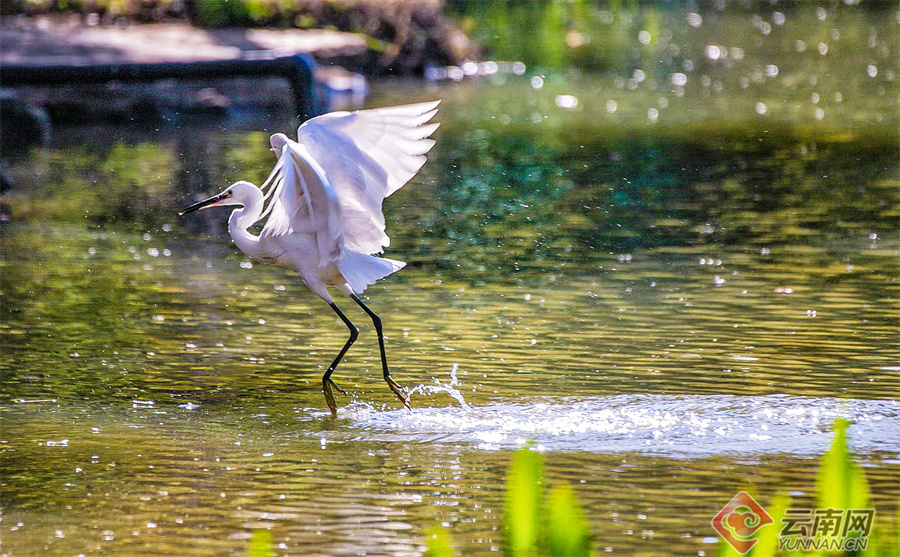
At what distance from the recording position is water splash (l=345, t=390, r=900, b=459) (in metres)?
5.15

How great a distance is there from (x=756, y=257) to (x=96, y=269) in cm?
419

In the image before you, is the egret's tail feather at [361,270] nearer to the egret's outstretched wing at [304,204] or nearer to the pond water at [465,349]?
the egret's outstretched wing at [304,204]

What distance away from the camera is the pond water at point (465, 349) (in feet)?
15.2

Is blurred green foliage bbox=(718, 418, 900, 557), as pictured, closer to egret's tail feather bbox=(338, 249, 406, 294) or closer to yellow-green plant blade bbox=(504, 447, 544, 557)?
yellow-green plant blade bbox=(504, 447, 544, 557)

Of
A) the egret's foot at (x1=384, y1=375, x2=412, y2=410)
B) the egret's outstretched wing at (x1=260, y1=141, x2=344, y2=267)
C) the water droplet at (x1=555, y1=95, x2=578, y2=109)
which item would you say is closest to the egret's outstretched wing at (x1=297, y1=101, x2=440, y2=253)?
the egret's outstretched wing at (x1=260, y1=141, x2=344, y2=267)

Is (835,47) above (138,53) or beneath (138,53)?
above

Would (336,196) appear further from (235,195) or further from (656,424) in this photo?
(656,424)

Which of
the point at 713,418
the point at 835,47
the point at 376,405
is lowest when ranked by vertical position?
the point at 376,405

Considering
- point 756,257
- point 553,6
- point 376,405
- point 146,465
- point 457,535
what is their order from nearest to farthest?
1. point 457,535
2. point 146,465
3. point 376,405
4. point 756,257
5. point 553,6

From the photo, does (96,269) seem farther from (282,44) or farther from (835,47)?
(835,47)

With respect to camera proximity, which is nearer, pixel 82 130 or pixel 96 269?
pixel 96 269

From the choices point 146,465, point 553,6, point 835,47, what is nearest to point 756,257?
point 146,465

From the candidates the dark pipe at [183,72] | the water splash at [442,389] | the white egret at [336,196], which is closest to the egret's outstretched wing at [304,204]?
the white egret at [336,196]

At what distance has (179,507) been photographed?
4.59m
